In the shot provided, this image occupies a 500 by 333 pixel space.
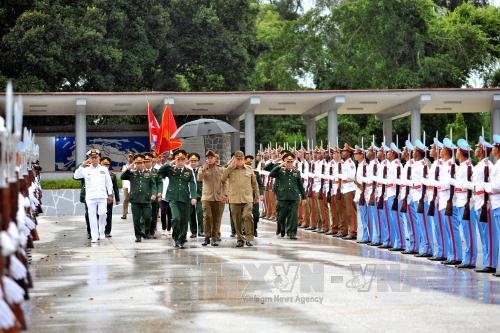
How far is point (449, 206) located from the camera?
1446cm

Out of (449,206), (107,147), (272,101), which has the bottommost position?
(449,206)

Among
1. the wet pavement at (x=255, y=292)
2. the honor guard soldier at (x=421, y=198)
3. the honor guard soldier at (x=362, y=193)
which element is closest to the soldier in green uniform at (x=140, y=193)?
the wet pavement at (x=255, y=292)

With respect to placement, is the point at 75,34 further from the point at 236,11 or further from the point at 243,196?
the point at 243,196

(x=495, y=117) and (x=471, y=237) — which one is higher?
(x=495, y=117)

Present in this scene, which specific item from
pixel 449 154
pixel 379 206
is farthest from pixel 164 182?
pixel 449 154

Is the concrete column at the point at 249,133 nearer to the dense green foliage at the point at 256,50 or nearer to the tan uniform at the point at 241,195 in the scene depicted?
the dense green foliage at the point at 256,50

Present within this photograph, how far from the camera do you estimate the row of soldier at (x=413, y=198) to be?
13523mm

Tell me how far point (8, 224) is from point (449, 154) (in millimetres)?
8944

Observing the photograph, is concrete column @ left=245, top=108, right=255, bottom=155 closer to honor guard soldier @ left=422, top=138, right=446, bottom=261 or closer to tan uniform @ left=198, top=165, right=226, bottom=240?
tan uniform @ left=198, top=165, right=226, bottom=240

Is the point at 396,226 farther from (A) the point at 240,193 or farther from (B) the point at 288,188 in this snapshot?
(B) the point at 288,188

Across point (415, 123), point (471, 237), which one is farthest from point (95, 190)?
point (415, 123)

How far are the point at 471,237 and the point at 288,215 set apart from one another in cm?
735

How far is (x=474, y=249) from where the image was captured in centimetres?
1400

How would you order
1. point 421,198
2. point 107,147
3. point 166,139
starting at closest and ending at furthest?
point 421,198 < point 166,139 < point 107,147
